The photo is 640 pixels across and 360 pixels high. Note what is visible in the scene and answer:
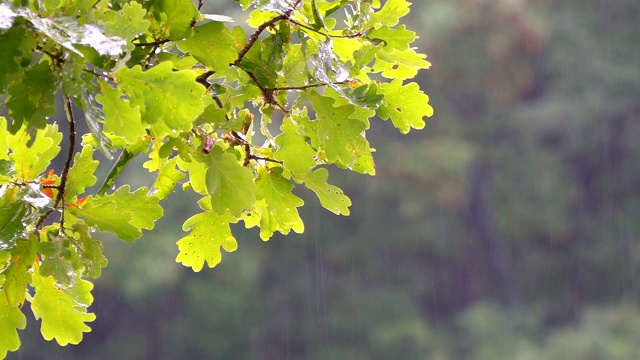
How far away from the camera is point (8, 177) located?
968 millimetres

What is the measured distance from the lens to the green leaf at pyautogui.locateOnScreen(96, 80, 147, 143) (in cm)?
77

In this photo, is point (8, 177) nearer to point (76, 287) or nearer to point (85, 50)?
point (76, 287)

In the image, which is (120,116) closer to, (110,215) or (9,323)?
(110,215)

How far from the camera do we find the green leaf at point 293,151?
3.35 ft

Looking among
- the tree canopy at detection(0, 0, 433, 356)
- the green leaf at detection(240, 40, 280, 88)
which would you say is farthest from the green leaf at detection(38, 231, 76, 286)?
the green leaf at detection(240, 40, 280, 88)

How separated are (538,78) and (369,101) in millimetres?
9924

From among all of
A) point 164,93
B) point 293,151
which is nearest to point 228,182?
point 293,151

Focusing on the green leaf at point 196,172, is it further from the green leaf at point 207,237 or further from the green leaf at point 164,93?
the green leaf at point 164,93

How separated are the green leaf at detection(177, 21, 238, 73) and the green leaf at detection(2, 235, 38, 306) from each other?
0.24m

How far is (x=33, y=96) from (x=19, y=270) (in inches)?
8.1

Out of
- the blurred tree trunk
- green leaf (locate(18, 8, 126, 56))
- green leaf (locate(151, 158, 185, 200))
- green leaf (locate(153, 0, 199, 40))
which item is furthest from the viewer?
the blurred tree trunk

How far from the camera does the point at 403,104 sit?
105 centimetres

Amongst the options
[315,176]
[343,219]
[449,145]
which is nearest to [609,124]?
[449,145]

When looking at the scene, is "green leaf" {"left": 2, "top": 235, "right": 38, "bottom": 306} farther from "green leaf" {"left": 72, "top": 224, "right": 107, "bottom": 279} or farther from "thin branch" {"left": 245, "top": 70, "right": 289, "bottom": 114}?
"thin branch" {"left": 245, "top": 70, "right": 289, "bottom": 114}
